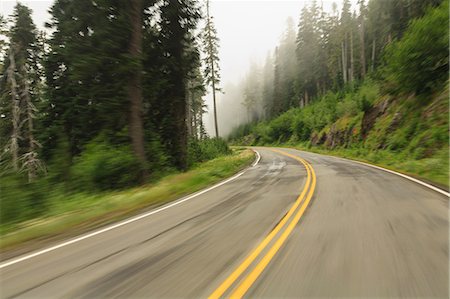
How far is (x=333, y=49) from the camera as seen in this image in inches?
2269

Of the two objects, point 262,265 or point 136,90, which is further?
point 136,90

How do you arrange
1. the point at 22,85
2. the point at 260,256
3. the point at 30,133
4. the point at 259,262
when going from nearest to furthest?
the point at 259,262 < the point at 260,256 < the point at 30,133 < the point at 22,85

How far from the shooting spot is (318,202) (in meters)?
7.57

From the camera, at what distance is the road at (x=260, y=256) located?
337 centimetres

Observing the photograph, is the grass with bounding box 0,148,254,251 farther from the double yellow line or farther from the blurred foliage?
the blurred foliage

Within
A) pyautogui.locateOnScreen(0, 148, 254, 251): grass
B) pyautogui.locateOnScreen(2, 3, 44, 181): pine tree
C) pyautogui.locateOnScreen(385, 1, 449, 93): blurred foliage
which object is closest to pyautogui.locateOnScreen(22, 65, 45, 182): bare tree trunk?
pyautogui.locateOnScreen(2, 3, 44, 181): pine tree

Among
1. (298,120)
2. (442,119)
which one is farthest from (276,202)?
(298,120)

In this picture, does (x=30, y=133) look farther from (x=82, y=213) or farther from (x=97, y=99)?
(x=82, y=213)

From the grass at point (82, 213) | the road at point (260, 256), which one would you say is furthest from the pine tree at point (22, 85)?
the road at point (260, 256)

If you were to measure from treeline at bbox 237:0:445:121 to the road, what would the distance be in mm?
38629

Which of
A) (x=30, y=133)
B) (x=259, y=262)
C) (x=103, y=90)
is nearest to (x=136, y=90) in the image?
(x=103, y=90)

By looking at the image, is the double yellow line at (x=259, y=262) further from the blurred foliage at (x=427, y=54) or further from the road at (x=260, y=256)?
the blurred foliage at (x=427, y=54)

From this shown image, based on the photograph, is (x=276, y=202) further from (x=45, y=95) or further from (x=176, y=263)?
(x=45, y=95)

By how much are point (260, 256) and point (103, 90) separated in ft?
43.3
